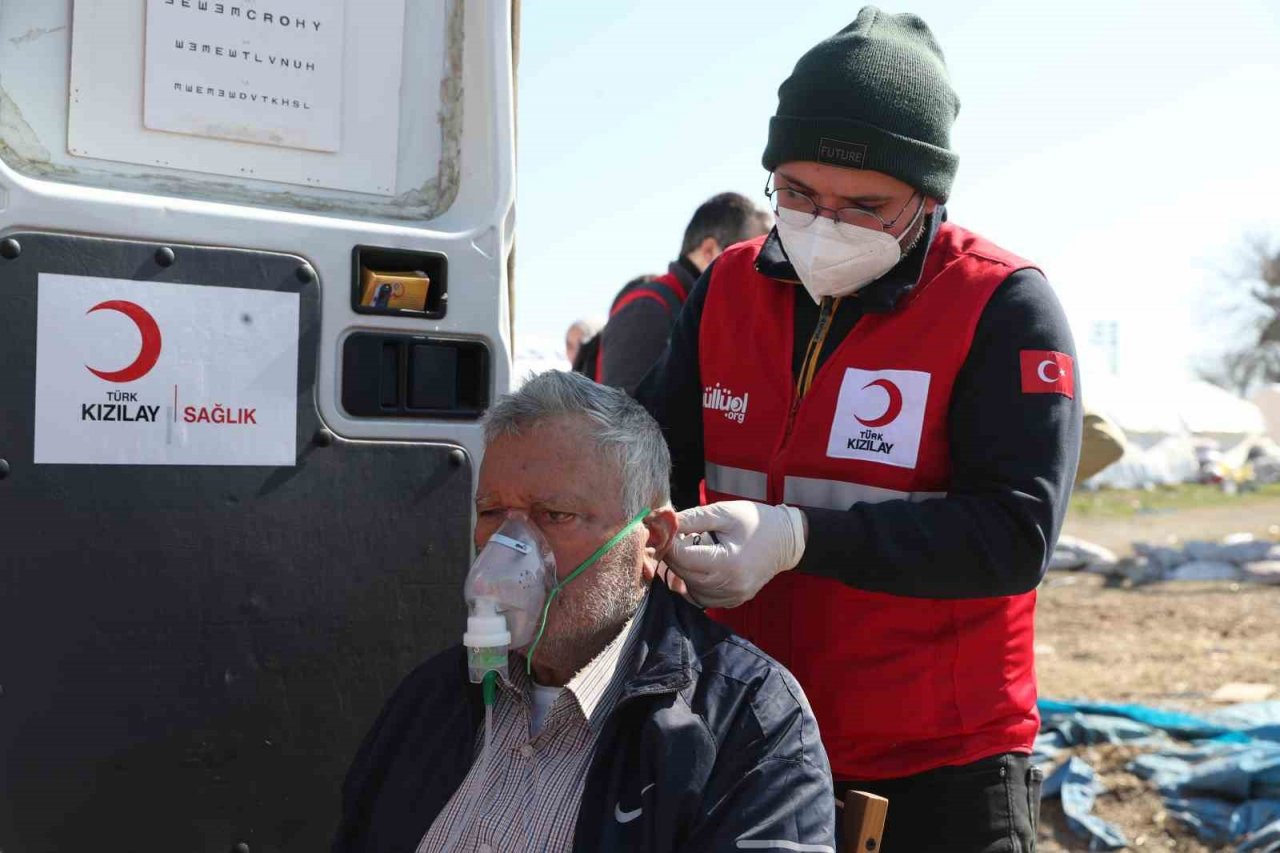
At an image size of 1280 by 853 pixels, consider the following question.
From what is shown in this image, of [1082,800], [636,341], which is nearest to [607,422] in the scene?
[636,341]

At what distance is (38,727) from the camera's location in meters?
2.10

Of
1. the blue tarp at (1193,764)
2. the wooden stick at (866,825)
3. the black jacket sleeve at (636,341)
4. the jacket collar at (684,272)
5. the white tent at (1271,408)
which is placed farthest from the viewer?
the white tent at (1271,408)

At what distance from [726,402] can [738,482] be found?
150 mm

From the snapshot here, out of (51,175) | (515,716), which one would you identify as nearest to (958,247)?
(515,716)

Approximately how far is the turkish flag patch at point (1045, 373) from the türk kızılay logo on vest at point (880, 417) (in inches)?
6.3

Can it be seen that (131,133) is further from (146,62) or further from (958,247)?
(958,247)

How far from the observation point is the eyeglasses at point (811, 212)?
2242 millimetres

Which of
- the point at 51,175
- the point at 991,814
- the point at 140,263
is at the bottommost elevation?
the point at 991,814

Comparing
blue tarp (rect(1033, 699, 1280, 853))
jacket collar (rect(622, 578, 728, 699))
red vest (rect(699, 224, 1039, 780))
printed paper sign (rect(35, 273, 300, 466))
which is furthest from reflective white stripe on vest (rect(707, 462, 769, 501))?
blue tarp (rect(1033, 699, 1280, 853))

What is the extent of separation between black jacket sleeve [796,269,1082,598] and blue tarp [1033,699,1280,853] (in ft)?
11.2

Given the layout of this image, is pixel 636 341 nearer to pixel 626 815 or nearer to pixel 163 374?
pixel 163 374

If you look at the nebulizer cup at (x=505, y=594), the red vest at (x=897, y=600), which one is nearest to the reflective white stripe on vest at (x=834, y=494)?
the red vest at (x=897, y=600)

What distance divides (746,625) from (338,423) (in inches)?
32.5

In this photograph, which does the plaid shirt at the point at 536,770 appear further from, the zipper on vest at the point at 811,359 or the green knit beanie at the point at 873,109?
the green knit beanie at the point at 873,109
